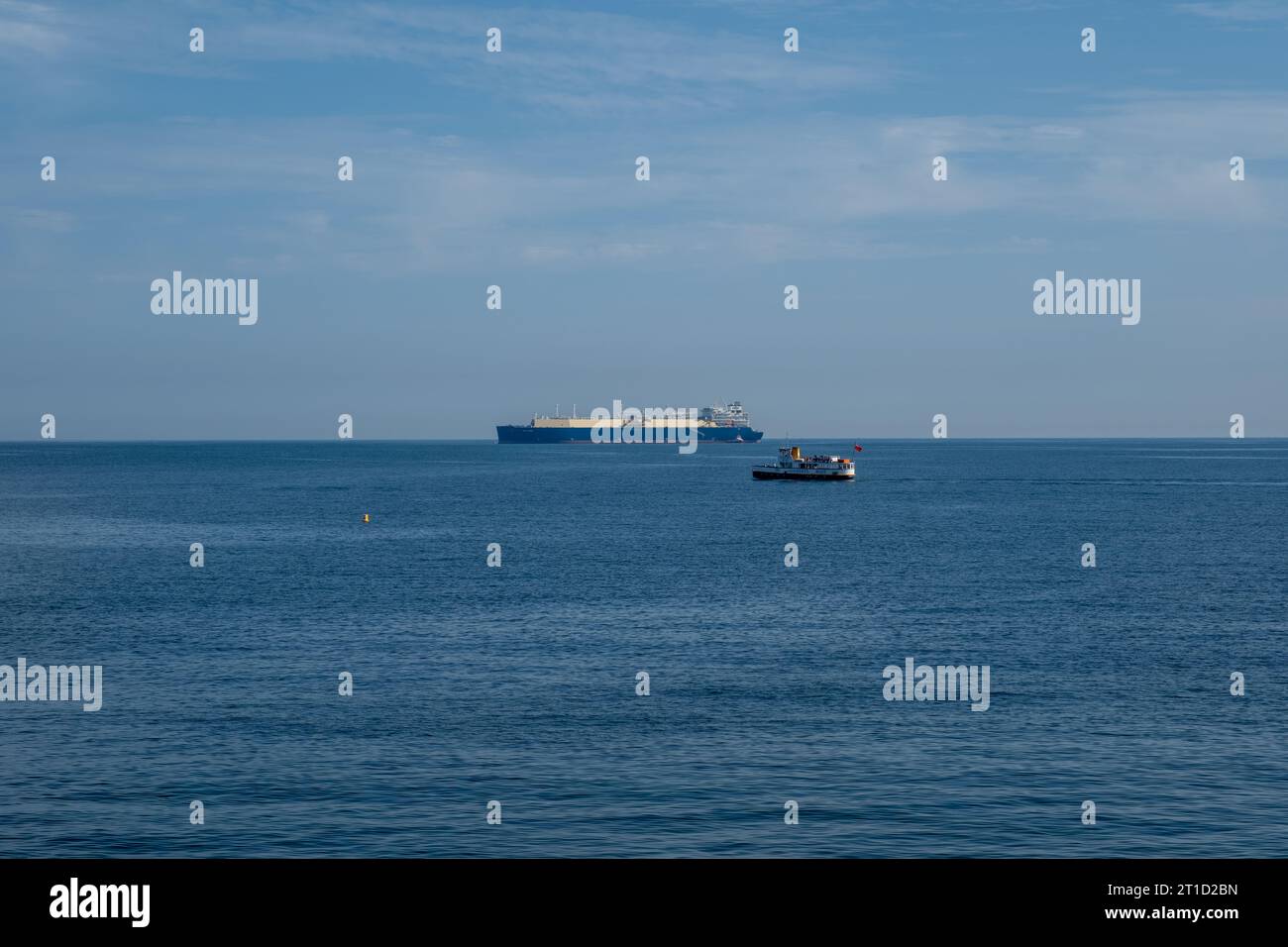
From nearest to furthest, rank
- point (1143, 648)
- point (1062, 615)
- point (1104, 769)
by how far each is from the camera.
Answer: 1. point (1104, 769)
2. point (1143, 648)
3. point (1062, 615)

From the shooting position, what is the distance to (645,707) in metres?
48.7

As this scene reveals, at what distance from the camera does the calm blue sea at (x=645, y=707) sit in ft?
115

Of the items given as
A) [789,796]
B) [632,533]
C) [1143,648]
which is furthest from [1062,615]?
[632,533]

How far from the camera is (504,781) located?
3903 centimetres

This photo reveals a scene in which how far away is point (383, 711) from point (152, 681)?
12.9 meters

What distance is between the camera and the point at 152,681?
2154 inches

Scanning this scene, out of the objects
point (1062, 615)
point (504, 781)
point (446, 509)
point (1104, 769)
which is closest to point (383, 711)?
point (504, 781)

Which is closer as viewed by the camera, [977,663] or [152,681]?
[152,681]

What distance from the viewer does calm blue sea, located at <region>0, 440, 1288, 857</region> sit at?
34906 millimetres

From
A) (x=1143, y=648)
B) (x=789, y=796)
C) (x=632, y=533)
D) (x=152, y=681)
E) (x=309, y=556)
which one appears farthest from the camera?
(x=632, y=533)
